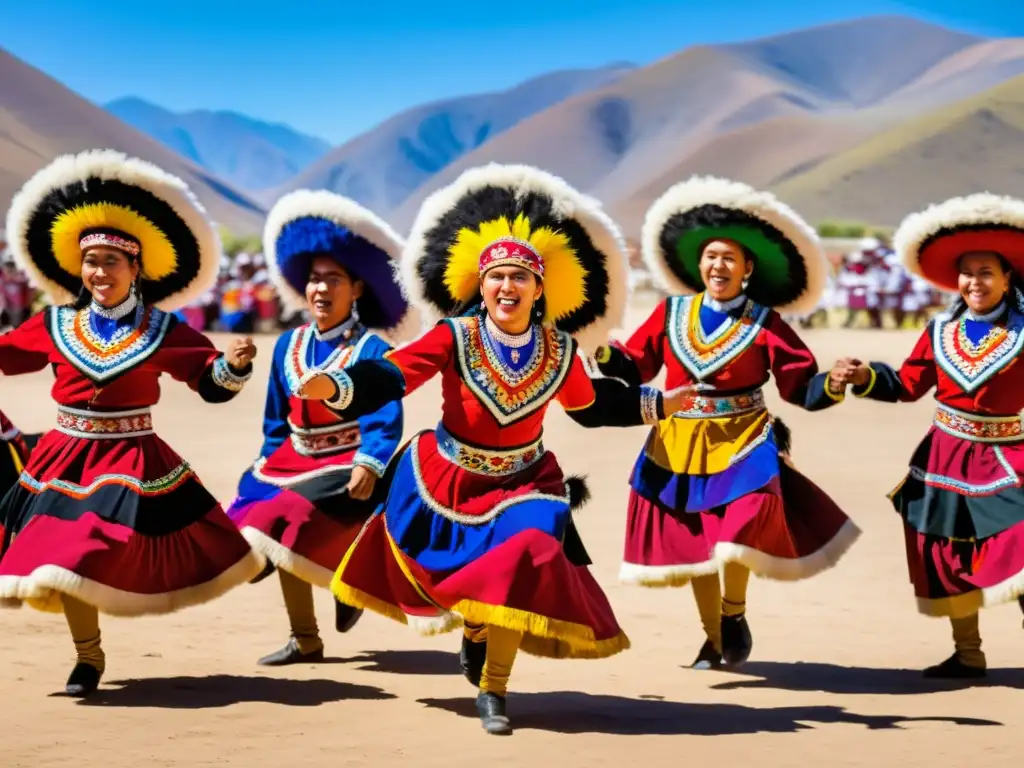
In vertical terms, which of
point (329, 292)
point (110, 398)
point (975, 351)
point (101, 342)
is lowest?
point (110, 398)

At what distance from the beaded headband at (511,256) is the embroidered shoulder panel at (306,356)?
1.11m

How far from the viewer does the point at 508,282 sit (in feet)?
19.1

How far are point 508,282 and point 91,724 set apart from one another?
2127 mm

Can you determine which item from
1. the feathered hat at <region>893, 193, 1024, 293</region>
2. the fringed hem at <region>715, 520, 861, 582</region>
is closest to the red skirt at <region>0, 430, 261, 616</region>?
the fringed hem at <region>715, 520, 861, 582</region>

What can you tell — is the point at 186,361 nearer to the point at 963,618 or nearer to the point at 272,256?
the point at 272,256

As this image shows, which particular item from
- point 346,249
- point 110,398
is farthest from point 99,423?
point 346,249

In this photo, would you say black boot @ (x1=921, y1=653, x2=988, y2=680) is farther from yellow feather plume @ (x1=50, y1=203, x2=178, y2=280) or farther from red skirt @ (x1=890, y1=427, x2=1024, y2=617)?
yellow feather plume @ (x1=50, y1=203, x2=178, y2=280)

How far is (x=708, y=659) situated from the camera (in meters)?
7.00

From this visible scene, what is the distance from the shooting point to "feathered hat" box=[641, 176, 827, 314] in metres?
7.04

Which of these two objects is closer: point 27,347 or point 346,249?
point 27,347

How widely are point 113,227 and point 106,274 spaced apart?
22 cm

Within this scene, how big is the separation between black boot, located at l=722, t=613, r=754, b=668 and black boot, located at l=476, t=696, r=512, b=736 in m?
1.46

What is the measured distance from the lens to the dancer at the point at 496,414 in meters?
5.58

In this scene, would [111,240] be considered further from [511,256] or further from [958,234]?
[958,234]
